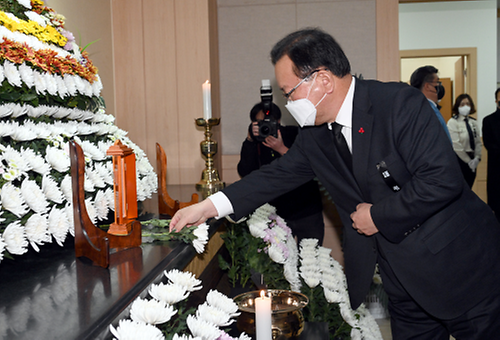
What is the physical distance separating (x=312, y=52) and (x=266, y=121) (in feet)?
4.75

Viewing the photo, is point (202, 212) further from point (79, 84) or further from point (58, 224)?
point (79, 84)

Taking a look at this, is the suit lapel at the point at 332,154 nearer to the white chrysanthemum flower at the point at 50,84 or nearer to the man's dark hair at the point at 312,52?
the man's dark hair at the point at 312,52

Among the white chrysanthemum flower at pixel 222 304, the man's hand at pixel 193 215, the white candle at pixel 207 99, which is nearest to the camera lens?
the white chrysanthemum flower at pixel 222 304

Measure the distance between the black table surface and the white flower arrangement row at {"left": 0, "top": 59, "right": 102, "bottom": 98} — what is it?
1.51 feet

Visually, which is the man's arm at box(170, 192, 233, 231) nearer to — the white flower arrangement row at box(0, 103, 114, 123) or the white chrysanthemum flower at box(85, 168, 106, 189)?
the white chrysanthemum flower at box(85, 168, 106, 189)

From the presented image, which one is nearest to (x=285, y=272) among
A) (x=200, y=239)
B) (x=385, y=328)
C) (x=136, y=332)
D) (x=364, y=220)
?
(x=364, y=220)

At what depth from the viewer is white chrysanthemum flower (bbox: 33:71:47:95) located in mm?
1291

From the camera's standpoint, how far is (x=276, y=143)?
113 inches

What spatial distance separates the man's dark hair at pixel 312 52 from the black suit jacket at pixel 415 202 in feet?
0.43

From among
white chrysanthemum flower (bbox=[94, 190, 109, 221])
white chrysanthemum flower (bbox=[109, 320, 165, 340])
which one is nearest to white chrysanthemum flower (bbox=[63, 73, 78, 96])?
white chrysanthemum flower (bbox=[94, 190, 109, 221])

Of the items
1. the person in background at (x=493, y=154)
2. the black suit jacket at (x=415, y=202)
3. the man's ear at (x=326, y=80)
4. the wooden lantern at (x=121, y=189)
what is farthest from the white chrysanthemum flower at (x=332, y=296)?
the person in background at (x=493, y=154)

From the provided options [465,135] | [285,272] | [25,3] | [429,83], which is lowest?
[285,272]

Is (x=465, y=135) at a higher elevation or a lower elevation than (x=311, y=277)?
higher

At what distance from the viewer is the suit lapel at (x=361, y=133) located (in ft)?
4.71
